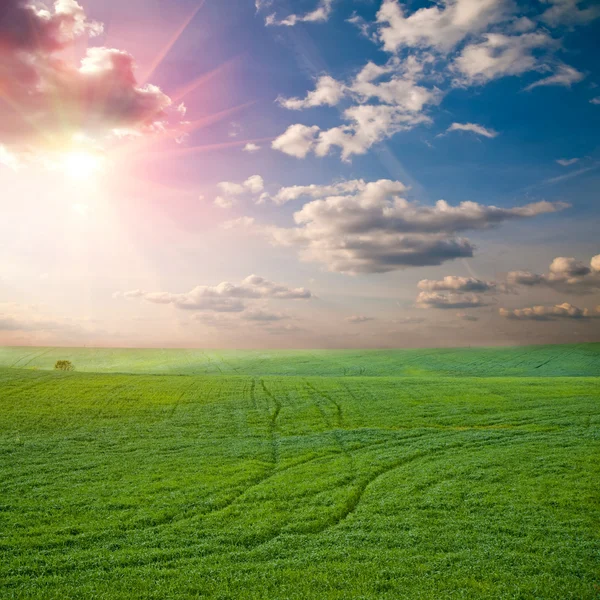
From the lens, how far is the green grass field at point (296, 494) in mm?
15031

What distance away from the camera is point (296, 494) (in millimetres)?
23000

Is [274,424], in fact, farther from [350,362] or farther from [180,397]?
[350,362]

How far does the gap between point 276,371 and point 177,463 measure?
65825 millimetres

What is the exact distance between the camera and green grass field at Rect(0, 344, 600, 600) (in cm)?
1503

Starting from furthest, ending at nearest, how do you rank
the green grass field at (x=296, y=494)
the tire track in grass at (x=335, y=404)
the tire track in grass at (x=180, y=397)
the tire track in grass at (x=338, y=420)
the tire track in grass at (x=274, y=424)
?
1. the tire track in grass at (x=180, y=397)
2. the tire track in grass at (x=335, y=404)
3. the tire track in grass at (x=274, y=424)
4. the tire track in grass at (x=338, y=420)
5. the green grass field at (x=296, y=494)

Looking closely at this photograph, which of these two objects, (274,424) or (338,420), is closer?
(274,424)

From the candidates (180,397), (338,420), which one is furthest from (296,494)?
(180,397)

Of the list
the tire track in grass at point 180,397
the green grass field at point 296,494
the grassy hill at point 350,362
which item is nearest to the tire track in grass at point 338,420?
the green grass field at point 296,494

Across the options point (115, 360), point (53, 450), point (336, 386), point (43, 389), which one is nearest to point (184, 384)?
Result: point (43, 389)

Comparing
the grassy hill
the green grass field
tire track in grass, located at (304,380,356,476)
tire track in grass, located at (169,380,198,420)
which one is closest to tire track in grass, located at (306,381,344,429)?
tire track in grass, located at (304,380,356,476)

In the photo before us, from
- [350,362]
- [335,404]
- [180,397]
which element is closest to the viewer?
[335,404]

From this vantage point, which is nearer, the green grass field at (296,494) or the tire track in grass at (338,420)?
the green grass field at (296,494)

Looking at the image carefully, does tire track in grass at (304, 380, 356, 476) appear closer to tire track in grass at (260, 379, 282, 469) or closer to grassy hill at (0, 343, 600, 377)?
tire track in grass at (260, 379, 282, 469)

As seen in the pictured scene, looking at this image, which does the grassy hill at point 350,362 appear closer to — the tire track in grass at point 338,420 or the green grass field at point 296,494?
the tire track in grass at point 338,420
